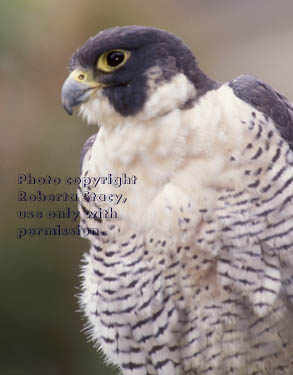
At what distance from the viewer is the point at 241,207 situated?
2.24 m

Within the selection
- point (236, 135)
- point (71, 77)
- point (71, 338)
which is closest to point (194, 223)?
point (236, 135)

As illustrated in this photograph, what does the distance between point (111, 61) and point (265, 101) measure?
0.56 metres

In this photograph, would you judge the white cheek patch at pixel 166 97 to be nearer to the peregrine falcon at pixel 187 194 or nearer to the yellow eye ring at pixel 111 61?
the peregrine falcon at pixel 187 194

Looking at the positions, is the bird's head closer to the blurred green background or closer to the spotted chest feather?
the spotted chest feather

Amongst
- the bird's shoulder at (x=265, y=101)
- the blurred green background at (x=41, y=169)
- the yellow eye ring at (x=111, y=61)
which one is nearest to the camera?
the yellow eye ring at (x=111, y=61)

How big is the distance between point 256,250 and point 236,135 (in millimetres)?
377

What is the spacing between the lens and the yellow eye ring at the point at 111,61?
7.23 feet

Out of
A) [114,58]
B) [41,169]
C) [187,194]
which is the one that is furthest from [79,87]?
[41,169]

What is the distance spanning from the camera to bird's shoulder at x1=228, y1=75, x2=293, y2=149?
2371mm

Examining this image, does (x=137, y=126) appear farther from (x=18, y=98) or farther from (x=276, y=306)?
(x=18, y=98)

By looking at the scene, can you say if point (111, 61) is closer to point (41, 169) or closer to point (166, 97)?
point (166, 97)

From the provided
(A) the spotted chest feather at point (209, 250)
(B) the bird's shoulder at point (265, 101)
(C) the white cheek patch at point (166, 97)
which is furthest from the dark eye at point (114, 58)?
(B) the bird's shoulder at point (265, 101)

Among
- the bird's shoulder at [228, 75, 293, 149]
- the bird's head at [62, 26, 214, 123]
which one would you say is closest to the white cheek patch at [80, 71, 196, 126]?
the bird's head at [62, 26, 214, 123]

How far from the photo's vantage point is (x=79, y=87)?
224 centimetres
